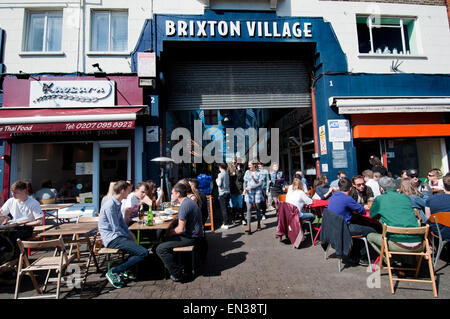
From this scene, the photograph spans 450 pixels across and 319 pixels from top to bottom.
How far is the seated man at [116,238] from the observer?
3371 mm

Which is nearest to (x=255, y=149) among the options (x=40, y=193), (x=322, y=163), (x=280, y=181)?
(x=280, y=181)

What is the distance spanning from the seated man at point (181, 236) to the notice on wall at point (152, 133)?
14.2 feet

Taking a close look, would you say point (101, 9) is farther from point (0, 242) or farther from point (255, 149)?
point (255, 149)

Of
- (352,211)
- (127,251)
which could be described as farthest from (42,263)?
(352,211)

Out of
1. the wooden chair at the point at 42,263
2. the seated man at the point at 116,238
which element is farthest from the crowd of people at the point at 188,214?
the wooden chair at the point at 42,263

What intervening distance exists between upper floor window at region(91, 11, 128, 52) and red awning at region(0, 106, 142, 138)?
8.89ft

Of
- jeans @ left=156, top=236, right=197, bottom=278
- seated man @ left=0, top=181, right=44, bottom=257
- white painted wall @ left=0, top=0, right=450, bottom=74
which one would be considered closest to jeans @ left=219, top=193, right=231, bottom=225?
jeans @ left=156, top=236, right=197, bottom=278

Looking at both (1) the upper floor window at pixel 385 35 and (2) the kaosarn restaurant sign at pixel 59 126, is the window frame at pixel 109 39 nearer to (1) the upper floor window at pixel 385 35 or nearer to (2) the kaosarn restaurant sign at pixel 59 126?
(2) the kaosarn restaurant sign at pixel 59 126

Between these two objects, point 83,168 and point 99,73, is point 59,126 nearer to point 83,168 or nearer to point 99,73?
point 83,168

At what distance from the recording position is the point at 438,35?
8.69 m

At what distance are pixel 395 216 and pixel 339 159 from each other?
4.69 metres

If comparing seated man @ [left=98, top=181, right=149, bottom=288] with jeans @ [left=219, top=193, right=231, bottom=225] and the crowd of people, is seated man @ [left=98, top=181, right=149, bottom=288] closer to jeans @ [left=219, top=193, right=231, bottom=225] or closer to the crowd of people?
the crowd of people

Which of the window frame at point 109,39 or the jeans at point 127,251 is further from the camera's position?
the window frame at point 109,39

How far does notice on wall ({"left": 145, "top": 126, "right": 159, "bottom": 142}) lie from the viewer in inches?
296
